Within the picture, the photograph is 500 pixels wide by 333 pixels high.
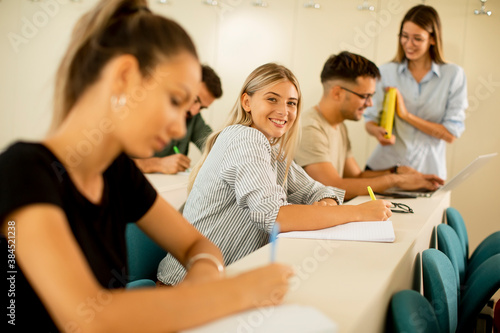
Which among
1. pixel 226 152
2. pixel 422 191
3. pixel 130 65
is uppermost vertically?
pixel 130 65

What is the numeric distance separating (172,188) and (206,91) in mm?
1059

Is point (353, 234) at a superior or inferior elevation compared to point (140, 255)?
superior

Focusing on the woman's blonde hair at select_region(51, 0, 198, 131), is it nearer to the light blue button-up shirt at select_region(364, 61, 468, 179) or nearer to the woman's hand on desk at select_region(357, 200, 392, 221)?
the woman's hand on desk at select_region(357, 200, 392, 221)

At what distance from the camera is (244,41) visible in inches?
163

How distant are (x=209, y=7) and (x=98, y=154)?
3.63 meters

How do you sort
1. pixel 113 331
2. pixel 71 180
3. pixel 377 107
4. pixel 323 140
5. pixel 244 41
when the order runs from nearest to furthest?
pixel 113 331 → pixel 71 180 → pixel 323 140 → pixel 377 107 → pixel 244 41

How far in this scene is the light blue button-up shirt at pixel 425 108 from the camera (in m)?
2.78

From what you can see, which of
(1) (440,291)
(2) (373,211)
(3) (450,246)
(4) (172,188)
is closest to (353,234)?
(2) (373,211)

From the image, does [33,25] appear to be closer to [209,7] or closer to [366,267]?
[209,7]

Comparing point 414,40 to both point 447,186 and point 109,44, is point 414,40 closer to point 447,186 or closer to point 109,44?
point 447,186

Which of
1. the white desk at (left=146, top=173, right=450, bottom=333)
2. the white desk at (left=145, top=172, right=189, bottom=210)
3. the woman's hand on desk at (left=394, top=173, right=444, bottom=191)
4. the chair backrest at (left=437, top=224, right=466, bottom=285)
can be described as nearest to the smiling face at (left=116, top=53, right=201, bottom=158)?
the white desk at (left=146, top=173, right=450, bottom=333)

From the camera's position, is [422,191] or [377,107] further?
[377,107]

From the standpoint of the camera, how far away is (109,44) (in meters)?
0.72

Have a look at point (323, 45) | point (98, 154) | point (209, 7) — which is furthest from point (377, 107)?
point (98, 154)
